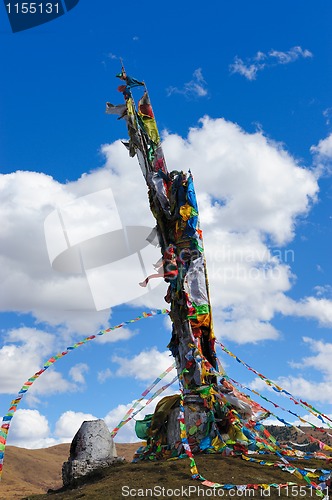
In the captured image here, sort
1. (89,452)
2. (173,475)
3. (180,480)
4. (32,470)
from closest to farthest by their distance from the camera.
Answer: (180,480)
(173,475)
(89,452)
(32,470)

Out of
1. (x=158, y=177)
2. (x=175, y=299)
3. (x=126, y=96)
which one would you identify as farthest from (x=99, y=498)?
(x=126, y=96)

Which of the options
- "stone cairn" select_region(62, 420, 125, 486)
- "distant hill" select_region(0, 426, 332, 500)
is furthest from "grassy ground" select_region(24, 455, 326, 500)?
"stone cairn" select_region(62, 420, 125, 486)

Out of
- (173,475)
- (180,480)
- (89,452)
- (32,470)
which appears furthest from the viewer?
(32,470)

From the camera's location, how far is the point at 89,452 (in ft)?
35.0

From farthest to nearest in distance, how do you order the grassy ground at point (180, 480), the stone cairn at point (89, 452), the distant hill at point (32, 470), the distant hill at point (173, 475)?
1. the distant hill at point (32, 470)
2. the stone cairn at point (89, 452)
3. the distant hill at point (173, 475)
4. the grassy ground at point (180, 480)

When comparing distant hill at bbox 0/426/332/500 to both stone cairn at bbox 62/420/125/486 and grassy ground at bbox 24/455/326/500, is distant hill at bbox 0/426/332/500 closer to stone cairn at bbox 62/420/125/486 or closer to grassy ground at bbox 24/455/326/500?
grassy ground at bbox 24/455/326/500

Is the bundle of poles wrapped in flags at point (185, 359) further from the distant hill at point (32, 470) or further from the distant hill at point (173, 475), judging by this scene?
the distant hill at point (32, 470)

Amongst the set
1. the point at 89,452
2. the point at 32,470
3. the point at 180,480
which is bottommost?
the point at 180,480

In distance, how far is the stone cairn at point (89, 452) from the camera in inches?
415

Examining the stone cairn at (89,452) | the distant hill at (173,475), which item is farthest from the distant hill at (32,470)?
the distant hill at (173,475)

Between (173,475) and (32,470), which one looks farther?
(32,470)

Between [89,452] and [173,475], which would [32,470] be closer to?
[89,452]

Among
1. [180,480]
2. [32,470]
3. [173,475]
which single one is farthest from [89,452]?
[32,470]

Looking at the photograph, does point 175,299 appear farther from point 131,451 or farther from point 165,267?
point 131,451
